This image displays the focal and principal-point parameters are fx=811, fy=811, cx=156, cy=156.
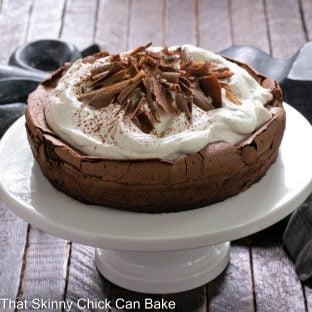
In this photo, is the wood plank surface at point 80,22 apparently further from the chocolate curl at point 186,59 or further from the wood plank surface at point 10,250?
the chocolate curl at point 186,59

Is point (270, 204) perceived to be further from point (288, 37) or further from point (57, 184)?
point (288, 37)

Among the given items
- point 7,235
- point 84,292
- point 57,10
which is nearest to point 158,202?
point 84,292

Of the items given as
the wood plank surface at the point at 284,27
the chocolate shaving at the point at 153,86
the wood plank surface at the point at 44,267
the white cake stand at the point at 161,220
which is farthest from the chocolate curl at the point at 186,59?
the wood plank surface at the point at 284,27

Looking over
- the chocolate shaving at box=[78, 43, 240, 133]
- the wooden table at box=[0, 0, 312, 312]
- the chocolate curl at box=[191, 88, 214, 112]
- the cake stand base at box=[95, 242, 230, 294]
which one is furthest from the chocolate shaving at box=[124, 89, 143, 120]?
the wooden table at box=[0, 0, 312, 312]

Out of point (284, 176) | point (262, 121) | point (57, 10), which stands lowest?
point (57, 10)

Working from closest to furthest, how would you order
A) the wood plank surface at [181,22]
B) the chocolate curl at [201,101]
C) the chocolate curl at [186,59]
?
the chocolate curl at [201,101]
the chocolate curl at [186,59]
the wood plank surface at [181,22]

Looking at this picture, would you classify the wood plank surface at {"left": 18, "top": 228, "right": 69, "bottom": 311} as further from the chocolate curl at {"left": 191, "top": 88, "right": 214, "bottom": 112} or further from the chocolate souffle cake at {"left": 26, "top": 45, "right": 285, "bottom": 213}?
the chocolate curl at {"left": 191, "top": 88, "right": 214, "bottom": 112}
